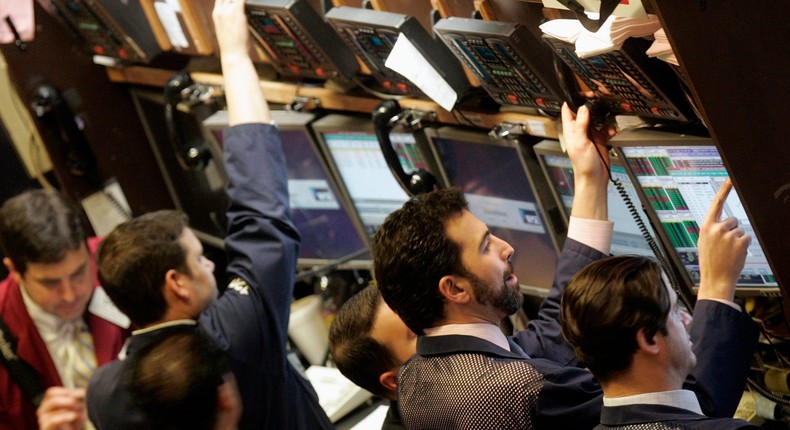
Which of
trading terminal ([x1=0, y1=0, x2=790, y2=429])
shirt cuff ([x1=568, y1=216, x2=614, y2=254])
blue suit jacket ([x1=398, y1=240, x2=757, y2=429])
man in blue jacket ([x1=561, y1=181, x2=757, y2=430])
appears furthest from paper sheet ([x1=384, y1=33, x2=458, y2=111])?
man in blue jacket ([x1=561, y1=181, x2=757, y2=430])

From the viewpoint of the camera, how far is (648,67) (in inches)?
82.9

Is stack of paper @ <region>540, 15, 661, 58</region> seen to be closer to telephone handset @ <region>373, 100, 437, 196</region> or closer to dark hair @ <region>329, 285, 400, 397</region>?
dark hair @ <region>329, 285, 400, 397</region>

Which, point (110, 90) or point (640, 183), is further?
point (110, 90)

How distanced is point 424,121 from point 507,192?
294 mm

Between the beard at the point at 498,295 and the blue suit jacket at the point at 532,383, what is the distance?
Answer: 86 mm

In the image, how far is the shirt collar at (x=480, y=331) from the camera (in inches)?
83.3

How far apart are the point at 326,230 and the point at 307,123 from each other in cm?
46

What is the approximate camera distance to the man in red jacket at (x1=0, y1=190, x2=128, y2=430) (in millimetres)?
3109

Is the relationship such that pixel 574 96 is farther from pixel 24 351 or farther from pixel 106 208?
pixel 106 208

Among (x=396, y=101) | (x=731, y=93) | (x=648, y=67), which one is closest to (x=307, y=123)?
(x=396, y=101)

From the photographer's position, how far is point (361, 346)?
2396mm

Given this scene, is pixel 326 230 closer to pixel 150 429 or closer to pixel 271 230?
pixel 271 230

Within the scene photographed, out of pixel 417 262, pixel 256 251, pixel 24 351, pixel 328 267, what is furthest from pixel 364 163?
pixel 417 262

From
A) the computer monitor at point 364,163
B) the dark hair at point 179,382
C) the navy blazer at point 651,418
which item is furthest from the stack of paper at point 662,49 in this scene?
the computer monitor at point 364,163
